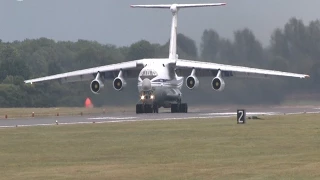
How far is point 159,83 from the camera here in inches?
2452

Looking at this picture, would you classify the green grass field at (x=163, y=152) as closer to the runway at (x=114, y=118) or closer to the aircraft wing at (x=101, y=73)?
the runway at (x=114, y=118)

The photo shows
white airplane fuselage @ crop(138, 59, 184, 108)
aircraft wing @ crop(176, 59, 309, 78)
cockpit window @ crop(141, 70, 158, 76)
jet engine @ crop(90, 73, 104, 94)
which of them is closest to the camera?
aircraft wing @ crop(176, 59, 309, 78)

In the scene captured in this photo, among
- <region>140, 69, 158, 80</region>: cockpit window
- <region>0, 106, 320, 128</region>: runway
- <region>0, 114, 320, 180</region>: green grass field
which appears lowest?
<region>0, 114, 320, 180</region>: green grass field

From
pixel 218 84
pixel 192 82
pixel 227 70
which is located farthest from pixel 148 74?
pixel 227 70

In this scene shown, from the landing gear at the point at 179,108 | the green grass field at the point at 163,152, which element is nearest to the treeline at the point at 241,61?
the landing gear at the point at 179,108

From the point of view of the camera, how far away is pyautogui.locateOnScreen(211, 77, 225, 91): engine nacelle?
61.0 meters

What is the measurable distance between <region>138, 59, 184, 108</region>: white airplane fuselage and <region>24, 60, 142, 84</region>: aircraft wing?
150 centimetres

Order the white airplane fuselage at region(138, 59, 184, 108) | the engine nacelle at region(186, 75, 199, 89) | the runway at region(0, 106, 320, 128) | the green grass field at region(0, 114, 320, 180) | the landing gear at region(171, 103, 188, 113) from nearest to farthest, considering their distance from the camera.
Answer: the green grass field at region(0, 114, 320, 180)
the runway at region(0, 106, 320, 128)
the white airplane fuselage at region(138, 59, 184, 108)
the engine nacelle at region(186, 75, 199, 89)
the landing gear at region(171, 103, 188, 113)

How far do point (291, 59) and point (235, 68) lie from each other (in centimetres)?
684

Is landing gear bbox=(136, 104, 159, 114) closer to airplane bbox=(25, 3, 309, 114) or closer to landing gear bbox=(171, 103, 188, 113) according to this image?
airplane bbox=(25, 3, 309, 114)

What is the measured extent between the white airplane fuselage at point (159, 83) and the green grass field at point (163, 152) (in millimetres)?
21708

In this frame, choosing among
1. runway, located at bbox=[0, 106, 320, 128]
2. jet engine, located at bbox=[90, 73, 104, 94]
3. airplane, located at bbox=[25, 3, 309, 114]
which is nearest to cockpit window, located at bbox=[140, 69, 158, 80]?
airplane, located at bbox=[25, 3, 309, 114]

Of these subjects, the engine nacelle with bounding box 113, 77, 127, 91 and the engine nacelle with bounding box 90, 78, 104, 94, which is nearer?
the engine nacelle with bounding box 113, 77, 127, 91

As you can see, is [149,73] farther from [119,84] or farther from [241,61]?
[241,61]
